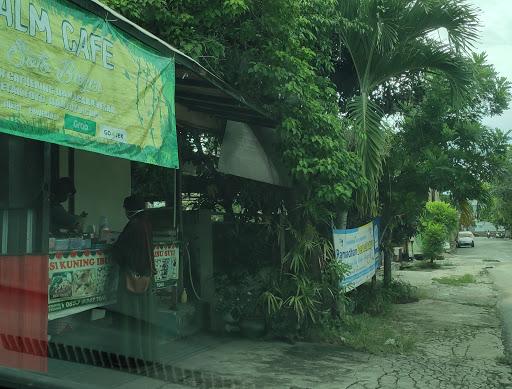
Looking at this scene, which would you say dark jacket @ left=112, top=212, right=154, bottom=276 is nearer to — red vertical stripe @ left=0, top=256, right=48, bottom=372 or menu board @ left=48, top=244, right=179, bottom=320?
menu board @ left=48, top=244, right=179, bottom=320

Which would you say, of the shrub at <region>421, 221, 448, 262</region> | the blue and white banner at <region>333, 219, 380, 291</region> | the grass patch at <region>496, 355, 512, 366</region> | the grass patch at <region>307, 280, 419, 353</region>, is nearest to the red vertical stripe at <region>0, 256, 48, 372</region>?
the grass patch at <region>307, 280, 419, 353</region>

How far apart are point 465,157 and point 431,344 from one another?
427cm

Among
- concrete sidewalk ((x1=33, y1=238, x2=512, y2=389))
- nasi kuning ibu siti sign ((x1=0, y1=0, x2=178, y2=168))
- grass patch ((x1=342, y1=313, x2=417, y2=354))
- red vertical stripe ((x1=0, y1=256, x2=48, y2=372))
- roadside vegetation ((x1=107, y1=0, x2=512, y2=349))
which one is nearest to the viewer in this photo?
nasi kuning ibu siti sign ((x1=0, y1=0, x2=178, y2=168))

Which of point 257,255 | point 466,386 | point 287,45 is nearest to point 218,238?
point 257,255

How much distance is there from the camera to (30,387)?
2854mm

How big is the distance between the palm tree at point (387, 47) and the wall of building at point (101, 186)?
3611 millimetres

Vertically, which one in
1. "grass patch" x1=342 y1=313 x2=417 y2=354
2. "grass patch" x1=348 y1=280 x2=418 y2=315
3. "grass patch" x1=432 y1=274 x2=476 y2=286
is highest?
"grass patch" x1=348 y1=280 x2=418 y2=315

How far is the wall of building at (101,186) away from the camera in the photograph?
7945 mm

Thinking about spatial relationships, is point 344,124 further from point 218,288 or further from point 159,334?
point 159,334

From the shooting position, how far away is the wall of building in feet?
26.1

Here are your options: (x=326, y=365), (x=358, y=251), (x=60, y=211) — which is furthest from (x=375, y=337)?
(x=60, y=211)

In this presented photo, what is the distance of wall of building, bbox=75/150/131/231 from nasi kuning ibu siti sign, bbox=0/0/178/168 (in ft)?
10.2

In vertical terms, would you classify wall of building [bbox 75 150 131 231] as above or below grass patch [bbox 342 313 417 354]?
above

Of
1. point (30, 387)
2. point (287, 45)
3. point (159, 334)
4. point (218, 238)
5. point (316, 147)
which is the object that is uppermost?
point (287, 45)
